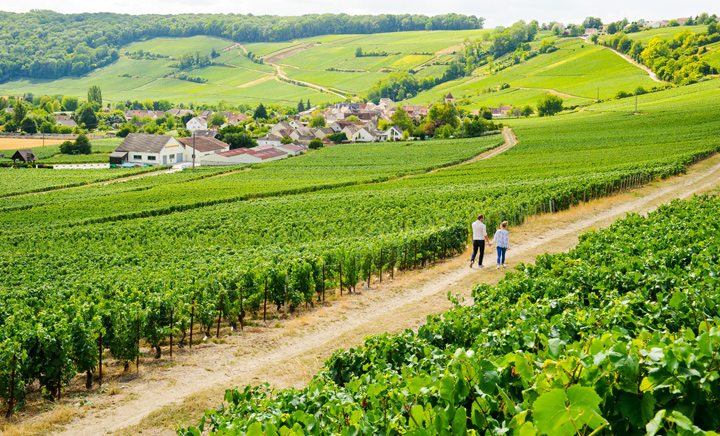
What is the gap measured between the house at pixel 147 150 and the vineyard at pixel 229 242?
22.4 metres

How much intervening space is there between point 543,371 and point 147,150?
4068 inches

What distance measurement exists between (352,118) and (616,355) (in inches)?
6666

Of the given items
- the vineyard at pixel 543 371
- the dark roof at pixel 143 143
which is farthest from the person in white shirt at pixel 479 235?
the dark roof at pixel 143 143

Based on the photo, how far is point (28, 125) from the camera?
150 meters

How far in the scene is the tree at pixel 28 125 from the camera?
489 feet

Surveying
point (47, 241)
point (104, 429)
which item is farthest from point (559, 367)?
point (47, 241)

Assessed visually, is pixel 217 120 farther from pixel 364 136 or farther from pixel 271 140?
pixel 364 136

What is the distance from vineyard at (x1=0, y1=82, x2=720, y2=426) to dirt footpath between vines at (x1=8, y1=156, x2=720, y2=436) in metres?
0.79

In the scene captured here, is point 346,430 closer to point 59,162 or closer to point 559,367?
point 559,367

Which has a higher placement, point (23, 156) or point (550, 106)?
point (550, 106)

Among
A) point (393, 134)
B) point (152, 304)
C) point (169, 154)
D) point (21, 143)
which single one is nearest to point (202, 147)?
point (169, 154)

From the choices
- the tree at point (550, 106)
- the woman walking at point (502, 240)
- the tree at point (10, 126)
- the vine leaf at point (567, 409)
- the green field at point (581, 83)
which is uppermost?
the green field at point (581, 83)

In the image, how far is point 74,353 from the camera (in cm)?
1239

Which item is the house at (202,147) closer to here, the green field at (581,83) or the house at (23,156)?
the house at (23,156)
